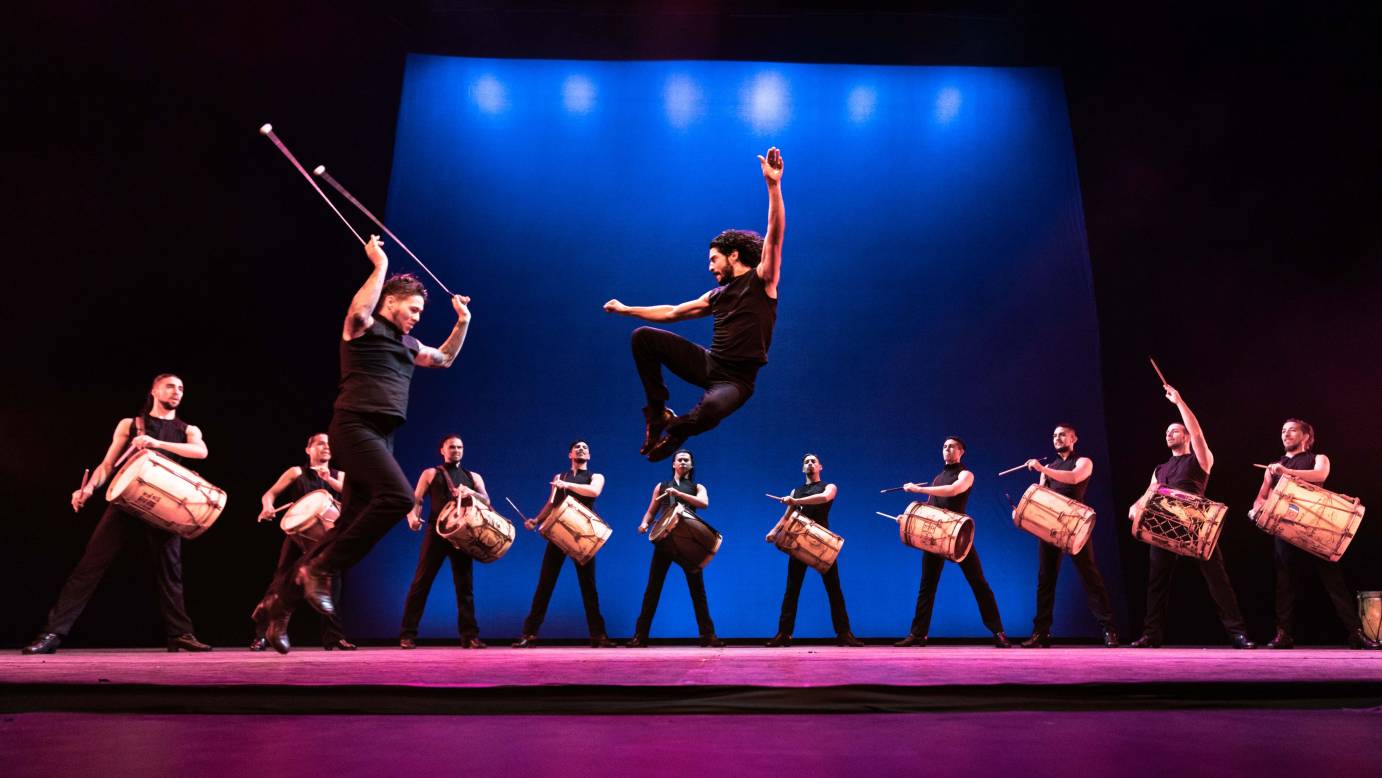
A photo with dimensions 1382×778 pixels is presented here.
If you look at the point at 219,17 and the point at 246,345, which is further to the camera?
the point at 246,345

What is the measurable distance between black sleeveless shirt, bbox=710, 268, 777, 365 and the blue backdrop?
459 cm

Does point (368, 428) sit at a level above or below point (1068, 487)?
below

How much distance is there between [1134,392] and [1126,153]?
2206mm

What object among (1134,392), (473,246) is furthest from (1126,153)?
(473,246)

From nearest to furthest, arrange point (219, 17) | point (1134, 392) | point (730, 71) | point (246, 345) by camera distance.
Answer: point (219, 17) → point (246, 345) → point (1134, 392) → point (730, 71)

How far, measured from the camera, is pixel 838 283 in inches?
360

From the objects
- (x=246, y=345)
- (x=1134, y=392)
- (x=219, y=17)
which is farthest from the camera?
(x=1134, y=392)

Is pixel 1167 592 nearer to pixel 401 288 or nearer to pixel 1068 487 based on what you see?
pixel 1068 487

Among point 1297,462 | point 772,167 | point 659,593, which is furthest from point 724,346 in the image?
point 1297,462

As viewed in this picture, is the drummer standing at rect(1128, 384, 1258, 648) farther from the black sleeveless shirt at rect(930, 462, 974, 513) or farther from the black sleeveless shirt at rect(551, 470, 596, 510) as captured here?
the black sleeveless shirt at rect(551, 470, 596, 510)

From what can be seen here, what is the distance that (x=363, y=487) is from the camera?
402 centimetres

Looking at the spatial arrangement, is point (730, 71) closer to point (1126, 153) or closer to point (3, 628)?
point (1126, 153)

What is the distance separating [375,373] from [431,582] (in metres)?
3.46

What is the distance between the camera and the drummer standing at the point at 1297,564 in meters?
6.59
